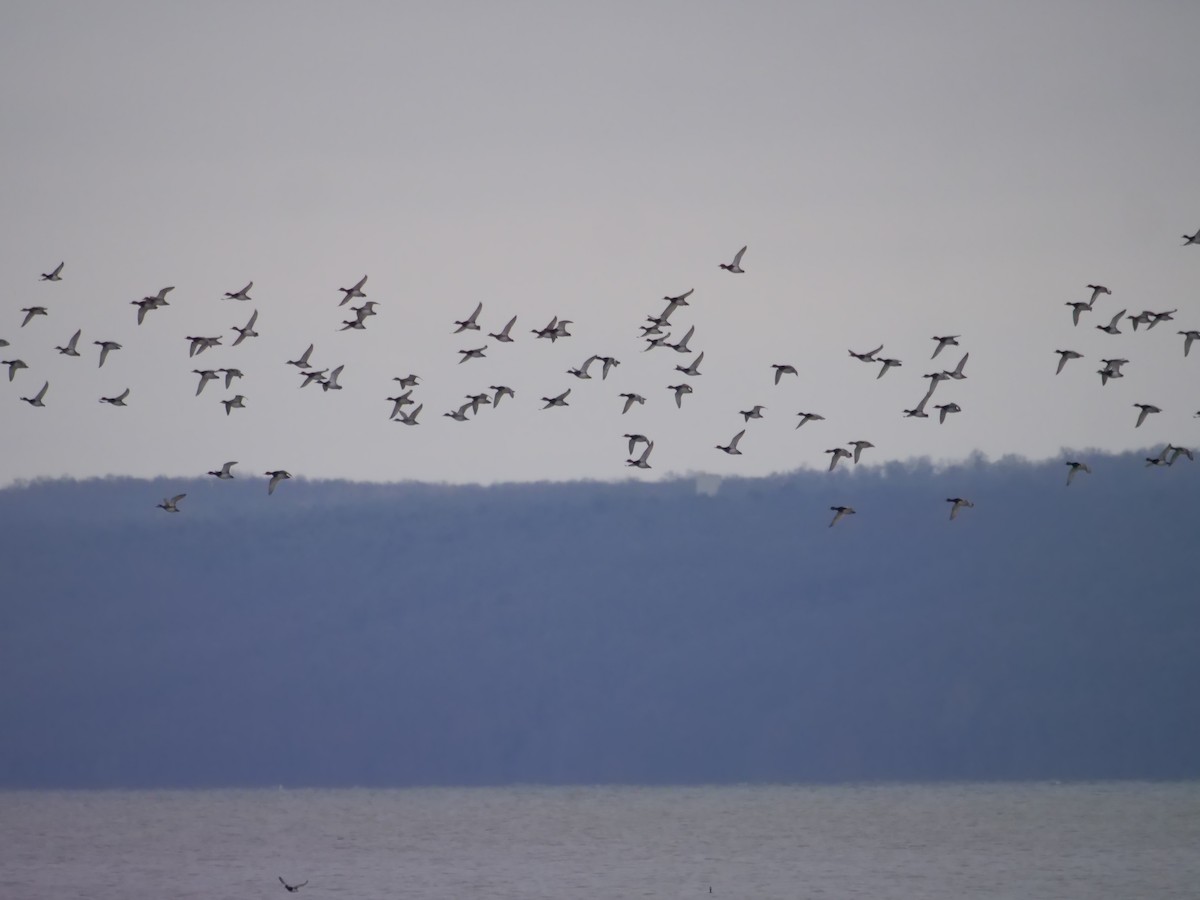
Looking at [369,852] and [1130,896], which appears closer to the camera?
[1130,896]

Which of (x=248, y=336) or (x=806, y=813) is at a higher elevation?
(x=248, y=336)

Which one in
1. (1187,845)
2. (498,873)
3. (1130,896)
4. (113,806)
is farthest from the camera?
(113,806)

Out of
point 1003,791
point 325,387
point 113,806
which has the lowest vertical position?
point 113,806

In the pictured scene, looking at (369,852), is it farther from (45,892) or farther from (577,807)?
(577,807)

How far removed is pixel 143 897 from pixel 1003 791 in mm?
127272

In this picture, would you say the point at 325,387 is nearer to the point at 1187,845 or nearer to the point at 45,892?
the point at 45,892

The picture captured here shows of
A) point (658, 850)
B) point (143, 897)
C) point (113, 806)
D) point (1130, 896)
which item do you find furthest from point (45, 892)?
point (113, 806)

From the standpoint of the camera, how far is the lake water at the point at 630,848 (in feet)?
277

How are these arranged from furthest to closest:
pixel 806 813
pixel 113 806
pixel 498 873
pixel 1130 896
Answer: pixel 113 806, pixel 806 813, pixel 498 873, pixel 1130 896

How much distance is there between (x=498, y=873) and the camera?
93000 millimetres

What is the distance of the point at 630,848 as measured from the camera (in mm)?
110688

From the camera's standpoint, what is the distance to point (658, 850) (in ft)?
357

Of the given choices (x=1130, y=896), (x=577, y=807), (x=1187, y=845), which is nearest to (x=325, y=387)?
(x=1130, y=896)

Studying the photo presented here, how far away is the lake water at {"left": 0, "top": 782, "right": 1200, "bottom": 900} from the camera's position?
84562 mm
